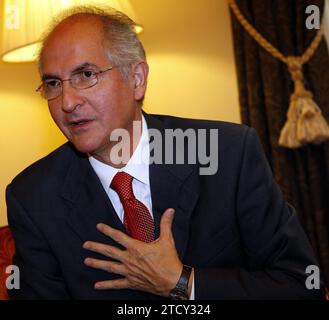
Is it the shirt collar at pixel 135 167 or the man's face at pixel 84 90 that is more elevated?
the man's face at pixel 84 90

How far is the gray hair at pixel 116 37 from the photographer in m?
1.63

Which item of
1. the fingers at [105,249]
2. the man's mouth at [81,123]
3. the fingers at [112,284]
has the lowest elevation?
the fingers at [112,284]

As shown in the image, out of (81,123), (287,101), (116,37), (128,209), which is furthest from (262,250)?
(287,101)

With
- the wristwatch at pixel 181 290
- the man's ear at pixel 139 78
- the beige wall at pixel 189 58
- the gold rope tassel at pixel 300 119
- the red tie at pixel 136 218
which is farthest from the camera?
the beige wall at pixel 189 58

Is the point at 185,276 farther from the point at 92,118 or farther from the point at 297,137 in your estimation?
the point at 297,137

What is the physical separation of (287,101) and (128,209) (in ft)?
4.26

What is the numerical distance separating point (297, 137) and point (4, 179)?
4.44ft

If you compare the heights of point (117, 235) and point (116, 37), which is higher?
point (116, 37)

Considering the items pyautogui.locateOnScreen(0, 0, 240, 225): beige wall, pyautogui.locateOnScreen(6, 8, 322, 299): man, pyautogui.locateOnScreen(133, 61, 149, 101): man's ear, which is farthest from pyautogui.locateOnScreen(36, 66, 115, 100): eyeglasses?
pyautogui.locateOnScreen(0, 0, 240, 225): beige wall

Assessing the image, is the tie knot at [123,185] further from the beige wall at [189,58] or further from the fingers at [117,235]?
the beige wall at [189,58]

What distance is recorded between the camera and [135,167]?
5.55 feet

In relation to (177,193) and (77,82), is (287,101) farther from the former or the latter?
(77,82)

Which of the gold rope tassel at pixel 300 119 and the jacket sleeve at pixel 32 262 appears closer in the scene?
the jacket sleeve at pixel 32 262

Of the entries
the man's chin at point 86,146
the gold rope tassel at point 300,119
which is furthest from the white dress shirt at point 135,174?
the gold rope tassel at point 300,119
